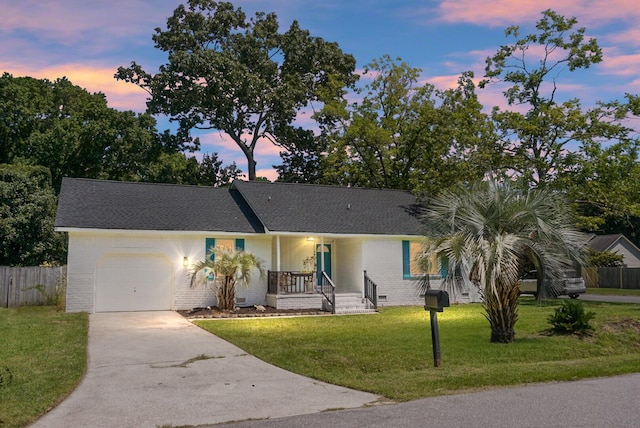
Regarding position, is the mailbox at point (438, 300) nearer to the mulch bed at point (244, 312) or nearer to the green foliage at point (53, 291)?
the mulch bed at point (244, 312)

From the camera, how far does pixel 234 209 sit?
74.3 feet

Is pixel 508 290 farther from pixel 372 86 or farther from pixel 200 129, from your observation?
pixel 200 129

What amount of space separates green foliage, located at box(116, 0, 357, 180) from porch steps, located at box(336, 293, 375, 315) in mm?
18151

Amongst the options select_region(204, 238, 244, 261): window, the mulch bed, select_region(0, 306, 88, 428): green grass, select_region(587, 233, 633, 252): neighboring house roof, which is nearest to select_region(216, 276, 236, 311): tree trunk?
the mulch bed

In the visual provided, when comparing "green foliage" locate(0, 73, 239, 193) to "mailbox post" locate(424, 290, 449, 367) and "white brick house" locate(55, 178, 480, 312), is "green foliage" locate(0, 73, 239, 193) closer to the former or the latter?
"white brick house" locate(55, 178, 480, 312)

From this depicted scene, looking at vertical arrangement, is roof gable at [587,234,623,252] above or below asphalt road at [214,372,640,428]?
above

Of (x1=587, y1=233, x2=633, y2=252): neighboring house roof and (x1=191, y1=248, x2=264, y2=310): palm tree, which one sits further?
(x1=587, y1=233, x2=633, y2=252): neighboring house roof

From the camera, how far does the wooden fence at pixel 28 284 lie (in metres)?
21.2

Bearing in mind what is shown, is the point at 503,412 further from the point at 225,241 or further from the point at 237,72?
the point at 237,72

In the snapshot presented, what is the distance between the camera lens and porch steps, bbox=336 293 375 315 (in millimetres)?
20039

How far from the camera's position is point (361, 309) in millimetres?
20422

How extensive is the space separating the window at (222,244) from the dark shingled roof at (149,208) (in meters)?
0.56

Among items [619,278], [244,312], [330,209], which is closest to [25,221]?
[244,312]

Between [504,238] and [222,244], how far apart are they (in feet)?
40.0
